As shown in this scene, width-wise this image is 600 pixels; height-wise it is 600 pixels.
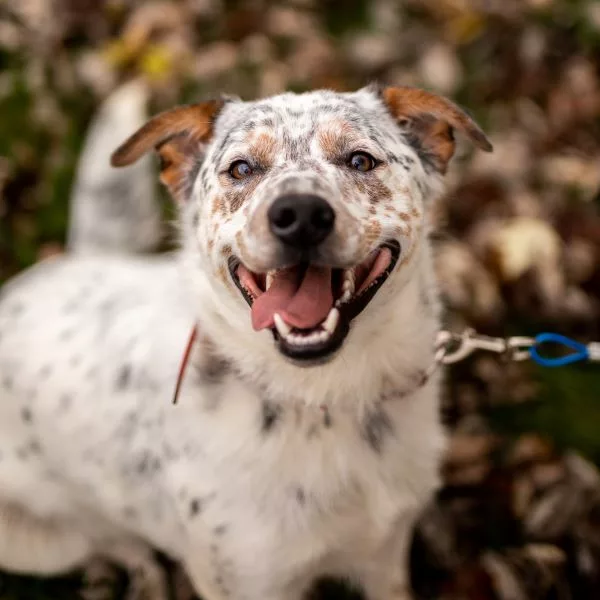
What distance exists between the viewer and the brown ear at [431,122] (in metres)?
2.08

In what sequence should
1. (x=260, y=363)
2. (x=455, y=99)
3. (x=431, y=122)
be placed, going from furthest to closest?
(x=455, y=99), (x=431, y=122), (x=260, y=363)

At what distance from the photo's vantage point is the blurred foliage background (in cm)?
340

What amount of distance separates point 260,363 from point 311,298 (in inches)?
14.7

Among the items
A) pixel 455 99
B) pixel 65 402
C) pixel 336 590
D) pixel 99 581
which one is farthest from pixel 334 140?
pixel 455 99

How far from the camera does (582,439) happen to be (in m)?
3.11

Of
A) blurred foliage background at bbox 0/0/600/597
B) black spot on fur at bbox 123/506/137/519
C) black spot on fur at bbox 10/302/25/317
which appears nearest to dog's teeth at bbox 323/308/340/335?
black spot on fur at bbox 123/506/137/519

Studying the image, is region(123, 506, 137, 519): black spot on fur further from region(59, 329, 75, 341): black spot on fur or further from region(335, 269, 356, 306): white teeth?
region(335, 269, 356, 306): white teeth

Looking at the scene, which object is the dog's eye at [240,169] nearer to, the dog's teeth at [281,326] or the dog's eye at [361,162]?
the dog's eye at [361,162]

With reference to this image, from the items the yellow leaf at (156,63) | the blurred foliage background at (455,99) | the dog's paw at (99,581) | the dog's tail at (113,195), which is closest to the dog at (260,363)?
the dog's paw at (99,581)

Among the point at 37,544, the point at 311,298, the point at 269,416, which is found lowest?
the point at 37,544

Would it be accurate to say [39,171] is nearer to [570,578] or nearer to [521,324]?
[521,324]

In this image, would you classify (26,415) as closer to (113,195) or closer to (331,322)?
(113,195)

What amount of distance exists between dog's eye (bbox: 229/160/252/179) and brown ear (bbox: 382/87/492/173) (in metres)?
0.52

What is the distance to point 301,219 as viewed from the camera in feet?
5.39
